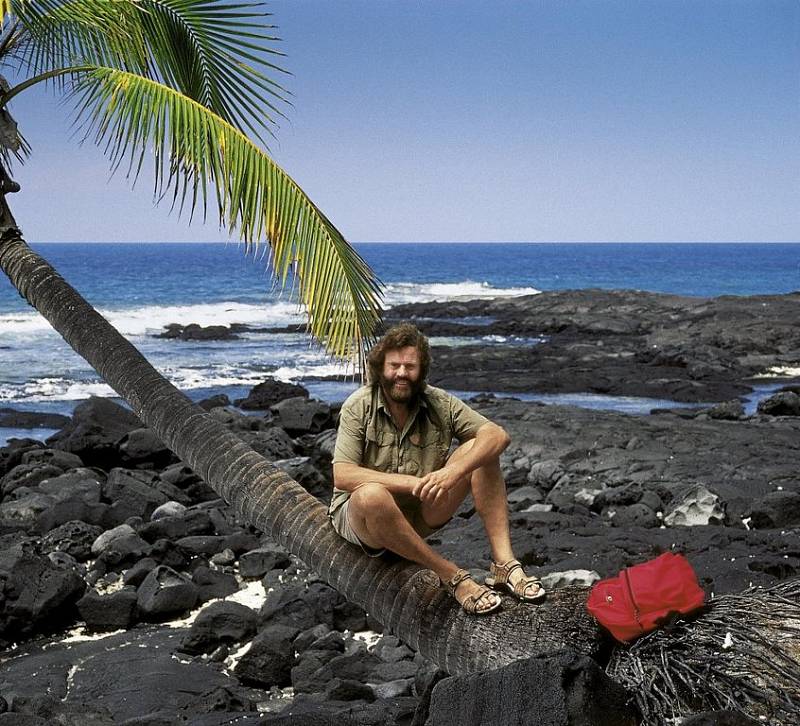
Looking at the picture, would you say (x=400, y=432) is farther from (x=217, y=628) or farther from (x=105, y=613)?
(x=105, y=613)

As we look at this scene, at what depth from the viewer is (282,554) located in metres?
9.04

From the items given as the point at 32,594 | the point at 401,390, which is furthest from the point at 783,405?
the point at 401,390

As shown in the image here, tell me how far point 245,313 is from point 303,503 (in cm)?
4182

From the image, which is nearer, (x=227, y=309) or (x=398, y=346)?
(x=398, y=346)

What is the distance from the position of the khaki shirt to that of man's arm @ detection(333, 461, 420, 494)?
0.06m

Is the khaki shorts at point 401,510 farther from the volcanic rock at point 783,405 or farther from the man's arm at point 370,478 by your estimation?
the volcanic rock at point 783,405

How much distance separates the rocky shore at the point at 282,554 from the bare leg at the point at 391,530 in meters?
0.58

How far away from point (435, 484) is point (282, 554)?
14.9ft

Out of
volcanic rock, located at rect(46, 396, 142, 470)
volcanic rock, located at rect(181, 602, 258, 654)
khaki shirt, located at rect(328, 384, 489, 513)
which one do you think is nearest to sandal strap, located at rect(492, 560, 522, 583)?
khaki shirt, located at rect(328, 384, 489, 513)

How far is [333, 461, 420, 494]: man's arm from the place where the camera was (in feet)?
15.9

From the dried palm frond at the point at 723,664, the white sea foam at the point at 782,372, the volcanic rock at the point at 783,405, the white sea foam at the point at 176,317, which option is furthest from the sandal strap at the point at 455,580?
the white sea foam at the point at 176,317

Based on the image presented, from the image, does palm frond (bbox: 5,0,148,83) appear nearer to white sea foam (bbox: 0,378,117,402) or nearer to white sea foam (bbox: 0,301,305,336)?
white sea foam (bbox: 0,378,117,402)

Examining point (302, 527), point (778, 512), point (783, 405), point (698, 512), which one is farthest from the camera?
point (783, 405)

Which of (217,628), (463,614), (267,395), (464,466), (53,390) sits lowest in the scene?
(53,390)
